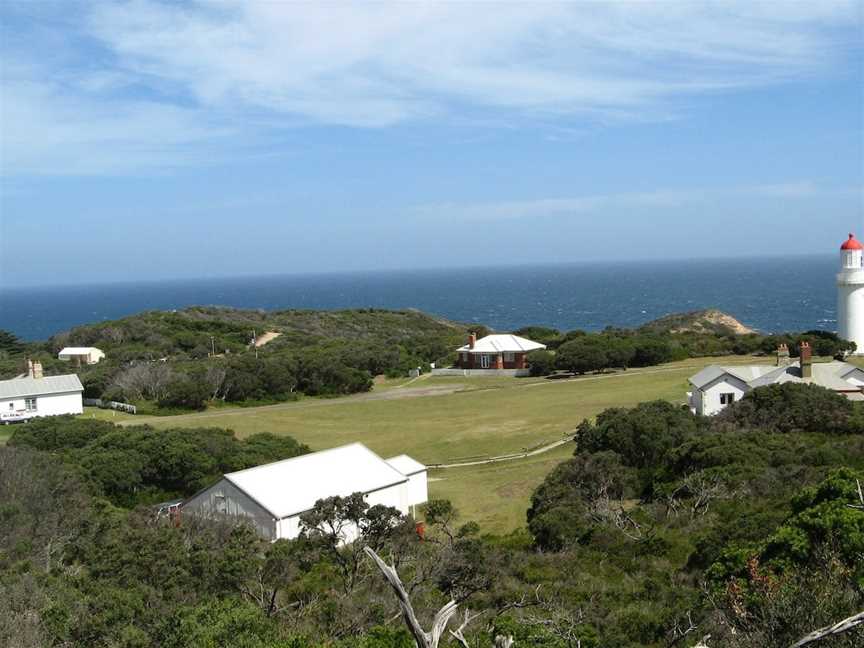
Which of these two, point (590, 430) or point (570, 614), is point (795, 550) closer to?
point (570, 614)

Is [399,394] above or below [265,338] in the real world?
below

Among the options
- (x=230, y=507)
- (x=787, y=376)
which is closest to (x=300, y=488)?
(x=230, y=507)

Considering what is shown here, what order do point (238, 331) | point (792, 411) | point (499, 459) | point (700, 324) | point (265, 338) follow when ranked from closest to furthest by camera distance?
point (792, 411) → point (499, 459) → point (700, 324) → point (265, 338) → point (238, 331)

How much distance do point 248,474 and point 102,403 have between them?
25.3 metres

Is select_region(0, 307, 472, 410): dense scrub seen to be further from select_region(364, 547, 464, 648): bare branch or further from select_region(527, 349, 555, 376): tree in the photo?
select_region(364, 547, 464, 648): bare branch

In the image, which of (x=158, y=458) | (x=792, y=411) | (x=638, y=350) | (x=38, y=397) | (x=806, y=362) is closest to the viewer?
(x=792, y=411)

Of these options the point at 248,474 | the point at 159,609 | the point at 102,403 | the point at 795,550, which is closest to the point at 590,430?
the point at 248,474

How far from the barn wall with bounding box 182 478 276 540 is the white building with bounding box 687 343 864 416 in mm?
15664

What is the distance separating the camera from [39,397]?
40.7 m

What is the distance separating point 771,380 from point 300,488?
658 inches

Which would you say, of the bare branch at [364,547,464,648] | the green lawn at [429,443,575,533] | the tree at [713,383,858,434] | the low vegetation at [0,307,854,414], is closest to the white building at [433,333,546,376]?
the low vegetation at [0,307,854,414]

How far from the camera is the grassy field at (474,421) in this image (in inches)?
988

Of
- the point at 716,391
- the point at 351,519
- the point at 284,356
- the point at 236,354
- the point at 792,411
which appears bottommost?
the point at 236,354

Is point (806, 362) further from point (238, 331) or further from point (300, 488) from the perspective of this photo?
point (238, 331)
